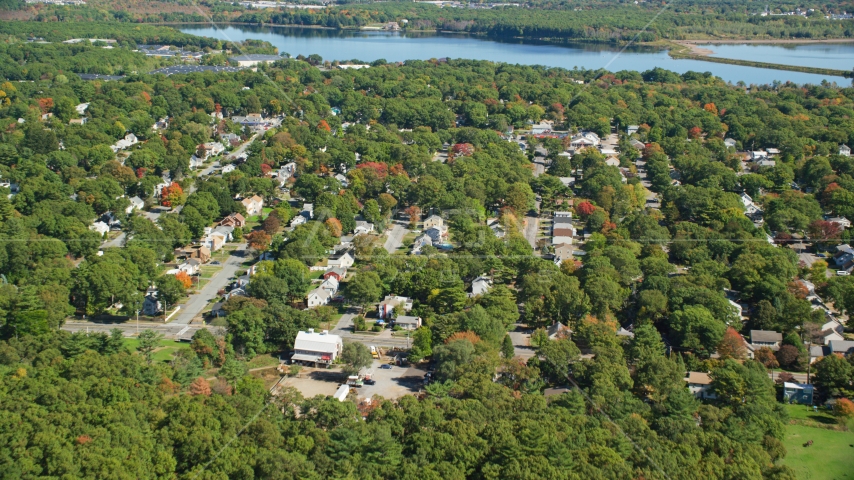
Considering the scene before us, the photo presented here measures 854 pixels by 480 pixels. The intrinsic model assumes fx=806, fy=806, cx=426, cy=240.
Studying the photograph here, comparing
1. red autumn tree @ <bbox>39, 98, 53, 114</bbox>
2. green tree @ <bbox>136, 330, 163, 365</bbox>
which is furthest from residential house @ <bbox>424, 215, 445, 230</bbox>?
red autumn tree @ <bbox>39, 98, 53, 114</bbox>

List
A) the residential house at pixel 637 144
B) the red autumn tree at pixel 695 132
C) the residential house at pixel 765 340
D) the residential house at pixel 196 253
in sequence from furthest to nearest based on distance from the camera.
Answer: the red autumn tree at pixel 695 132 < the residential house at pixel 637 144 < the residential house at pixel 196 253 < the residential house at pixel 765 340

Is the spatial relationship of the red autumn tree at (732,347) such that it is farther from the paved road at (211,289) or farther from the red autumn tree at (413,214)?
the paved road at (211,289)

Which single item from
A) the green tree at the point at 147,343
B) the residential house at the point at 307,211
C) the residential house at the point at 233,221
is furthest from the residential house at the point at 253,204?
the green tree at the point at 147,343

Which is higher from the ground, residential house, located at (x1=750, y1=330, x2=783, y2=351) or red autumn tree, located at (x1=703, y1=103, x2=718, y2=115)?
red autumn tree, located at (x1=703, y1=103, x2=718, y2=115)

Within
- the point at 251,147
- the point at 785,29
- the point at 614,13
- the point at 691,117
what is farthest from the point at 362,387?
the point at 614,13

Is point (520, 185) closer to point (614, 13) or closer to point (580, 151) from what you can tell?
point (580, 151)

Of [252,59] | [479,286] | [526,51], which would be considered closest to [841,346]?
[479,286]

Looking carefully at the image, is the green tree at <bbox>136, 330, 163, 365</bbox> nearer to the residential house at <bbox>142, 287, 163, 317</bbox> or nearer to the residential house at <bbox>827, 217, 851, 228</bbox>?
the residential house at <bbox>142, 287, 163, 317</bbox>
